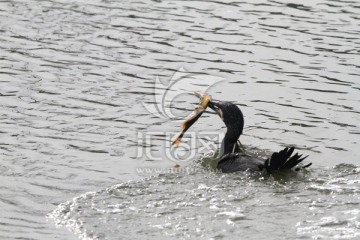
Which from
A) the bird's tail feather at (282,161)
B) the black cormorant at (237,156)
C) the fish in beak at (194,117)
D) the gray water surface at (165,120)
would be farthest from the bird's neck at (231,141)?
the bird's tail feather at (282,161)

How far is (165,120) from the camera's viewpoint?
13688 mm

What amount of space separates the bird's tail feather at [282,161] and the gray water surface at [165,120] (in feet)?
0.50

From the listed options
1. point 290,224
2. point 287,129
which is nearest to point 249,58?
point 287,129

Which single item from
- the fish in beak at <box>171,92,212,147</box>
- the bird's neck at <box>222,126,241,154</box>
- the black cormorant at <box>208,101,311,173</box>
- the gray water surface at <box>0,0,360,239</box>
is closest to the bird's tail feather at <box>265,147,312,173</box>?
the black cormorant at <box>208,101,311,173</box>

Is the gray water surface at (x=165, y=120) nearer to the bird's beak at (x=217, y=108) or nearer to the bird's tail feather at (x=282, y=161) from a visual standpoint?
the bird's tail feather at (x=282, y=161)

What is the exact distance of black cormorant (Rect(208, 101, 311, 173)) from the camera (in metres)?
11.1

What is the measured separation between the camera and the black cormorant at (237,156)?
11094mm

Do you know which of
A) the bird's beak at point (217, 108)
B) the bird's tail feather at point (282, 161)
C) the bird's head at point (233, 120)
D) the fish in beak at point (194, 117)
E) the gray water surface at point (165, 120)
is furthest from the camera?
the fish in beak at point (194, 117)

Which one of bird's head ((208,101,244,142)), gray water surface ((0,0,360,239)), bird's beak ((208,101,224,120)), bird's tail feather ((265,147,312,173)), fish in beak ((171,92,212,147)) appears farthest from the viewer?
fish in beak ((171,92,212,147))

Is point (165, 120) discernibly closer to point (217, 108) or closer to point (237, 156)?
point (217, 108)

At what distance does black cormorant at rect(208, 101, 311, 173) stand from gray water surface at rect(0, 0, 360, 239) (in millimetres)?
173

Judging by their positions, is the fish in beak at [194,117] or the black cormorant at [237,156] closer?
the black cormorant at [237,156]

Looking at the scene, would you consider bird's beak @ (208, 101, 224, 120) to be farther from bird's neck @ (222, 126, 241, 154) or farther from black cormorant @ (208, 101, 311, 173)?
bird's neck @ (222, 126, 241, 154)

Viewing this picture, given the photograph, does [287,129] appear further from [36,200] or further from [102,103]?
[36,200]
